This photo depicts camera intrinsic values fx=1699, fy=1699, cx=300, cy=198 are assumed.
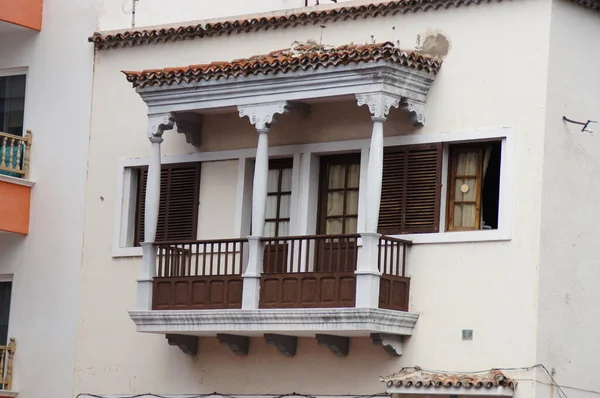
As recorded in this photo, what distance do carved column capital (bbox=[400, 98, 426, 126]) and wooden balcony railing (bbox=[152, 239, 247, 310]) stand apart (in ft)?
8.24

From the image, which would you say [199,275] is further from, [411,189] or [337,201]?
[411,189]

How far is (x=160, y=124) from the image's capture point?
68.9 feet

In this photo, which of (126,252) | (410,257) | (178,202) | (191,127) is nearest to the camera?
(410,257)

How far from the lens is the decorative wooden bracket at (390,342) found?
63.4ft

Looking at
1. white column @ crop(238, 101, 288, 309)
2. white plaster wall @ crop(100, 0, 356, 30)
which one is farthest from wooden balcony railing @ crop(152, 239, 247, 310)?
white plaster wall @ crop(100, 0, 356, 30)

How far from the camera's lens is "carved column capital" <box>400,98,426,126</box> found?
19562 millimetres

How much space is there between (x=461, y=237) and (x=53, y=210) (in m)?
6.40

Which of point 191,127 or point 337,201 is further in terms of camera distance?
point 191,127

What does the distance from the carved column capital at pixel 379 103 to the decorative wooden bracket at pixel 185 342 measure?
3.96m

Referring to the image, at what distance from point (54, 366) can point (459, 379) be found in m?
6.44

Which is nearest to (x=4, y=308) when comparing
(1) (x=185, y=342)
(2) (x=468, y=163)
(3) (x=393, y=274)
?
(1) (x=185, y=342)

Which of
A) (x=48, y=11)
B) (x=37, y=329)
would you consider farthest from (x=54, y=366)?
(x=48, y=11)

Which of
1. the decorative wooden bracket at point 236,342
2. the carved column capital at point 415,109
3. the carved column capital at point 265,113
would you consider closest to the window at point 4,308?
the decorative wooden bracket at point 236,342

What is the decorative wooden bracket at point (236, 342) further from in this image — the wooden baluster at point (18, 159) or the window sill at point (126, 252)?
the wooden baluster at point (18, 159)
